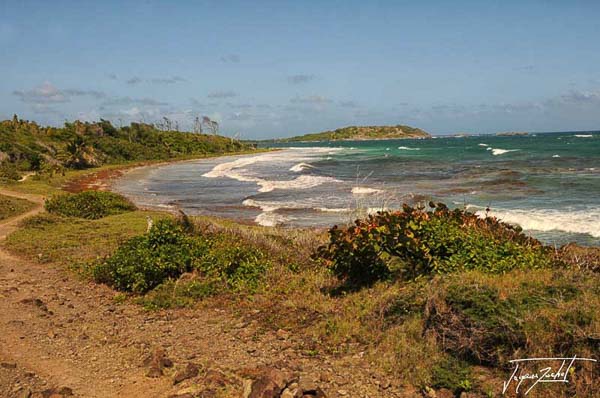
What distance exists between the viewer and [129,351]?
595 centimetres

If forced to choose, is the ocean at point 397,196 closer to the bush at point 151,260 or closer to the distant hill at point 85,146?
the bush at point 151,260

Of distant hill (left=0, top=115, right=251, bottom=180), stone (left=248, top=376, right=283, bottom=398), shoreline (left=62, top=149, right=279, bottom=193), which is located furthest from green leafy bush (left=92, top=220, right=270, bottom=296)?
distant hill (left=0, top=115, right=251, bottom=180)

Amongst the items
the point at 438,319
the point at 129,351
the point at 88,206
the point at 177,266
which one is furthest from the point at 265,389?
the point at 88,206

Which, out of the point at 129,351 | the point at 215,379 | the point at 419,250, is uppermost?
the point at 419,250

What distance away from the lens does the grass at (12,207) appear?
1834 centimetres

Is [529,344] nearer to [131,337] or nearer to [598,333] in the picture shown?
[598,333]

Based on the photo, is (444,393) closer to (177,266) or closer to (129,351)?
(129,351)

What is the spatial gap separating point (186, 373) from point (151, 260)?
12.8 feet

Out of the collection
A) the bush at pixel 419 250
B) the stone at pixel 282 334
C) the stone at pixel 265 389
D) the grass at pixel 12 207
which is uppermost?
the bush at pixel 419 250

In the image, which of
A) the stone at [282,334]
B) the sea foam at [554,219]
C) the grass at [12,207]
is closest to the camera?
the stone at [282,334]

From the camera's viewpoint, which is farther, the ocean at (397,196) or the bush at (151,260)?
the ocean at (397,196)

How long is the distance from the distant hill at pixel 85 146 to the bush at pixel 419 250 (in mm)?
34165

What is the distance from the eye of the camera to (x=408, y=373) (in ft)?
16.1

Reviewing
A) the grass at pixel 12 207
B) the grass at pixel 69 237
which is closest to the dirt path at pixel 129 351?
the grass at pixel 69 237
